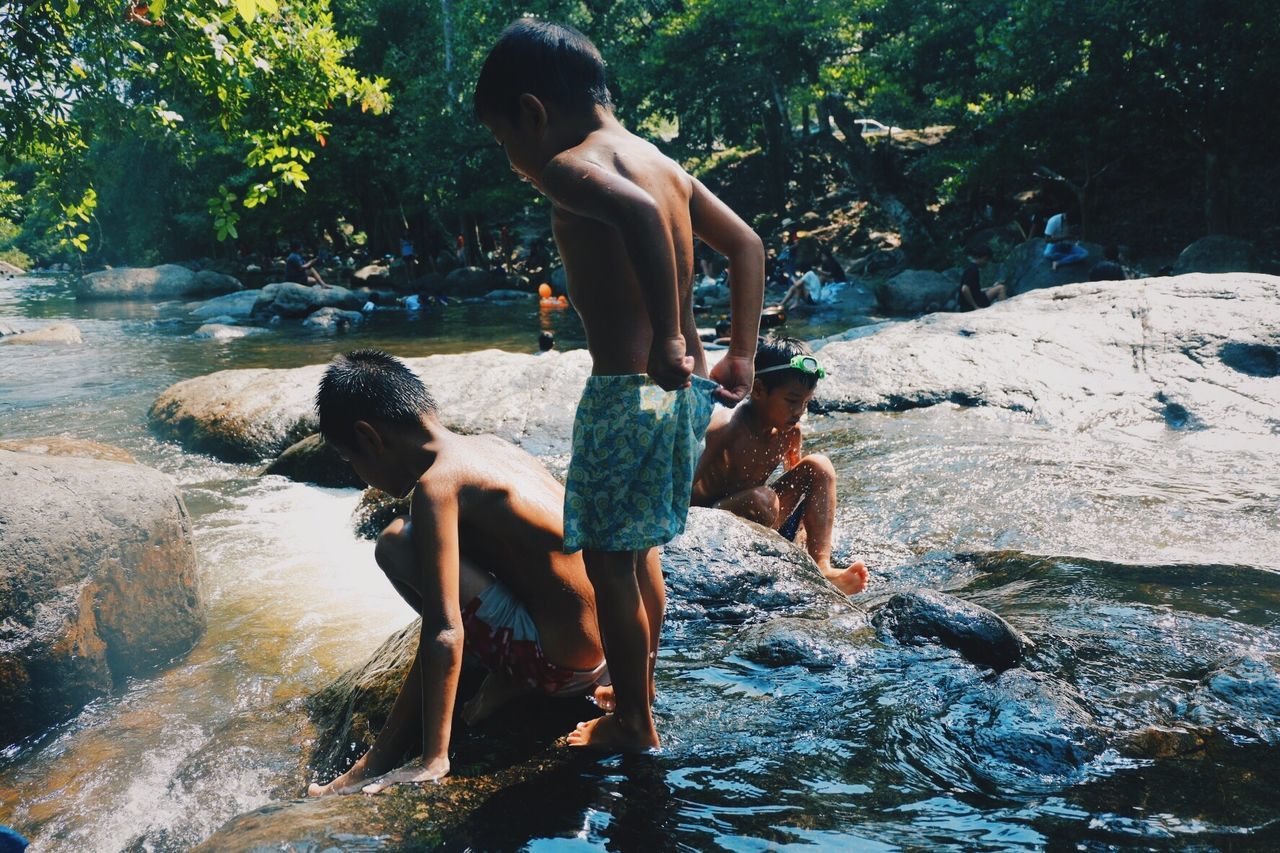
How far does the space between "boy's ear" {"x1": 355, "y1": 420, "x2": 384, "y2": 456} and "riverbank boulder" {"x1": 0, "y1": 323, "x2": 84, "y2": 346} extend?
717 inches

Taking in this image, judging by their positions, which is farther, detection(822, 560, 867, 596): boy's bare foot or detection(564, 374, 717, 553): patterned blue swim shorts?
detection(822, 560, 867, 596): boy's bare foot

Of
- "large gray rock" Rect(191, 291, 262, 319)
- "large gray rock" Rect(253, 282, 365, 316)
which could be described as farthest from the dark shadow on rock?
"large gray rock" Rect(191, 291, 262, 319)

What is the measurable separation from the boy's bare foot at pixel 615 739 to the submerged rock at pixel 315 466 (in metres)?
5.28

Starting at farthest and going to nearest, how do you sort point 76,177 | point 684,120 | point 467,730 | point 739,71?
point 684,120, point 739,71, point 76,177, point 467,730

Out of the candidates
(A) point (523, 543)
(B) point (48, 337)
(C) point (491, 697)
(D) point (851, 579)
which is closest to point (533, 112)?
(A) point (523, 543)

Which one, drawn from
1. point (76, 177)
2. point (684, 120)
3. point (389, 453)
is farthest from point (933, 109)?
point (389, 453)

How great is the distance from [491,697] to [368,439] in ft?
2.89

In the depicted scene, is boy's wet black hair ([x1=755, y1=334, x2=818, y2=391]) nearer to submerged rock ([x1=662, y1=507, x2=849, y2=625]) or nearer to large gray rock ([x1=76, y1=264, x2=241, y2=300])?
submerged rock ([x1=662, y1=507, x2=849, y2=625])

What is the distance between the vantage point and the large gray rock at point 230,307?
77.3 ft

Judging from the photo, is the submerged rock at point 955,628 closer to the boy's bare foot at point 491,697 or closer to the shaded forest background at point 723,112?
the boy's bare foot at point 491,697

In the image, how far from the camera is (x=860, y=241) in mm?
26734

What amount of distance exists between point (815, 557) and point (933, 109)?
800 inches

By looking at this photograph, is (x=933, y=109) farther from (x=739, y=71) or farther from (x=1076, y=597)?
(x=1076, y=597)

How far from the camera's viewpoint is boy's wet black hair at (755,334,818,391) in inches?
183
